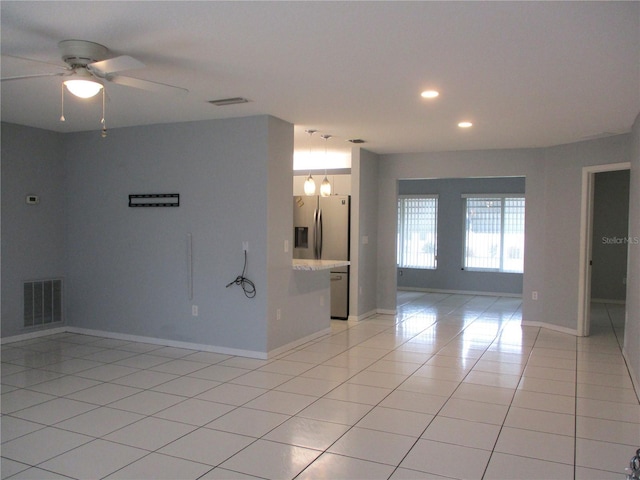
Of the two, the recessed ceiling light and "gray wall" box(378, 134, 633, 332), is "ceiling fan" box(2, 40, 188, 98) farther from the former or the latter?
"gray wall" box(378, 134, 633, 332)

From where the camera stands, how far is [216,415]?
3578mm

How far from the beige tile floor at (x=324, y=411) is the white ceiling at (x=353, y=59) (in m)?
2.44

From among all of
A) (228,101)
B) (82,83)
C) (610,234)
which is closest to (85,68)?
(82,83)

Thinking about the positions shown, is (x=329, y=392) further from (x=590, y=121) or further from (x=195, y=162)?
(x=590, y=121)

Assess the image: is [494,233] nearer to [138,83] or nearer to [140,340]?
[140,340]

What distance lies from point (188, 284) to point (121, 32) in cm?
313

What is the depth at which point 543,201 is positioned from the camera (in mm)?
6840

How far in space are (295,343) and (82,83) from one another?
3.56 m

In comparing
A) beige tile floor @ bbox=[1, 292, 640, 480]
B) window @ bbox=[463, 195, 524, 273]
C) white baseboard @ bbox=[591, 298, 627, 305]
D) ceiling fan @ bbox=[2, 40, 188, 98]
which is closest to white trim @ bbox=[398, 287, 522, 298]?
window @ bbox=[463, 195, 524, 273]

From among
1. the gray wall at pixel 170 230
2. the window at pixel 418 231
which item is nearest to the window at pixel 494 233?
the window at pixel 418 231

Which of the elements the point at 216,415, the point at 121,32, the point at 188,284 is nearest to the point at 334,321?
the point at 188,284

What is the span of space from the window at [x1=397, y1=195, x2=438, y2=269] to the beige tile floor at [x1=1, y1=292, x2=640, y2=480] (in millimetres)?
4786

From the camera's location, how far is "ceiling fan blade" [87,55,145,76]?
2797 millimetres

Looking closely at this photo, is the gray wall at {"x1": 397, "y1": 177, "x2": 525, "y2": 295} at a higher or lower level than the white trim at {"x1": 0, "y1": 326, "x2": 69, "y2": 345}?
higher
